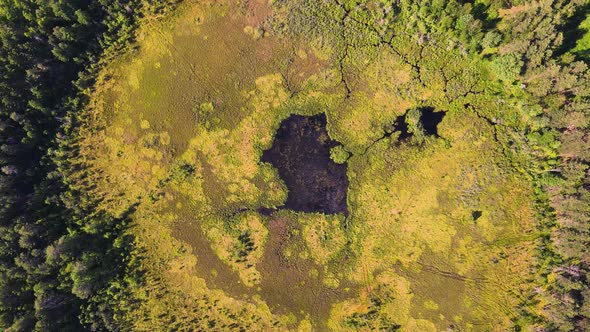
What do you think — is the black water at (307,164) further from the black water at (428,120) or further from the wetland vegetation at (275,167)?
the black water at (428,120)

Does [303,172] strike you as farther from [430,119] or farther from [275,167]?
[430,119]

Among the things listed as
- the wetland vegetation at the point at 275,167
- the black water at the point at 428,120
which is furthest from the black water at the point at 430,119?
the wetland vegetation at the point at 275,167

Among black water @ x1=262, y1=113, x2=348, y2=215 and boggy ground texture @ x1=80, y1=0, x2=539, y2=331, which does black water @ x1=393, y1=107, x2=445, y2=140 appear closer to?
boggy ground texture @ x1=80, y1=0, x2=539, y2=331

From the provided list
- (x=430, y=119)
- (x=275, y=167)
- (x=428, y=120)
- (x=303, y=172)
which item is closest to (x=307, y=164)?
(x=303, y=172)

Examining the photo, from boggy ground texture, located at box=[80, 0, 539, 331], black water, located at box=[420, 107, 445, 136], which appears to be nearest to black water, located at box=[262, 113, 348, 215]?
boggy ground texture, located at box=[80, 0, 539, 331]

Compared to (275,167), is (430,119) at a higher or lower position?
higher
